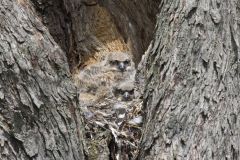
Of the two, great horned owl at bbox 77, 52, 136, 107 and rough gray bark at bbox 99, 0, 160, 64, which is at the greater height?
rough gray bark at bbox 99, 0, 160, 64

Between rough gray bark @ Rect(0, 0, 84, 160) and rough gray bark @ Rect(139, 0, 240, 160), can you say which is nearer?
rough gray bark @ Rect(0, 0, 84, 160)

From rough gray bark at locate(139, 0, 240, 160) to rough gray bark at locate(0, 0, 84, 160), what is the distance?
1.94ft

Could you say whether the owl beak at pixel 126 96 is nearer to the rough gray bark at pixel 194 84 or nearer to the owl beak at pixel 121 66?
the owl beak at pixel 121 66

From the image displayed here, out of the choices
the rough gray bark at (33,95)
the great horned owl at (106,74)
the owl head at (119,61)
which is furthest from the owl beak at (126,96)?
the rough gray bark at (33,95)

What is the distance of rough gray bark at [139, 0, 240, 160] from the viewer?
3.66 metres

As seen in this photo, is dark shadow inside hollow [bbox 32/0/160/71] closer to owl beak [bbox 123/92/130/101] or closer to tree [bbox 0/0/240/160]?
owl beak [bbox 123/92/130/101]

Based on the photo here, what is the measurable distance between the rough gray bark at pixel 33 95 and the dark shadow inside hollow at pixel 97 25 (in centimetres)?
292

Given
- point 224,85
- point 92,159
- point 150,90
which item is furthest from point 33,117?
point 224,85

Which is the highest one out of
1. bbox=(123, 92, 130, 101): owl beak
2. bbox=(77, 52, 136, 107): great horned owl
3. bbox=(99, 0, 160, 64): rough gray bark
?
bbox=(99, 0, 160, 64): rough gray bark

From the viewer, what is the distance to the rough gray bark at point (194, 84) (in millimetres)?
3660

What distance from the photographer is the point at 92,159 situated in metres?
3.82

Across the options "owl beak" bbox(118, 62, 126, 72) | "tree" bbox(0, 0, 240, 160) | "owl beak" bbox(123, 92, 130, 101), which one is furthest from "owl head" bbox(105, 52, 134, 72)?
"tree" bbox(0, 0, 240, 160)

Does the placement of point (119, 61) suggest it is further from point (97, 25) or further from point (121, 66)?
point (97, 25)

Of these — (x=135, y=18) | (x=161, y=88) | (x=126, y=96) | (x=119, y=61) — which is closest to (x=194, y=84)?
(x=161, y=88)
